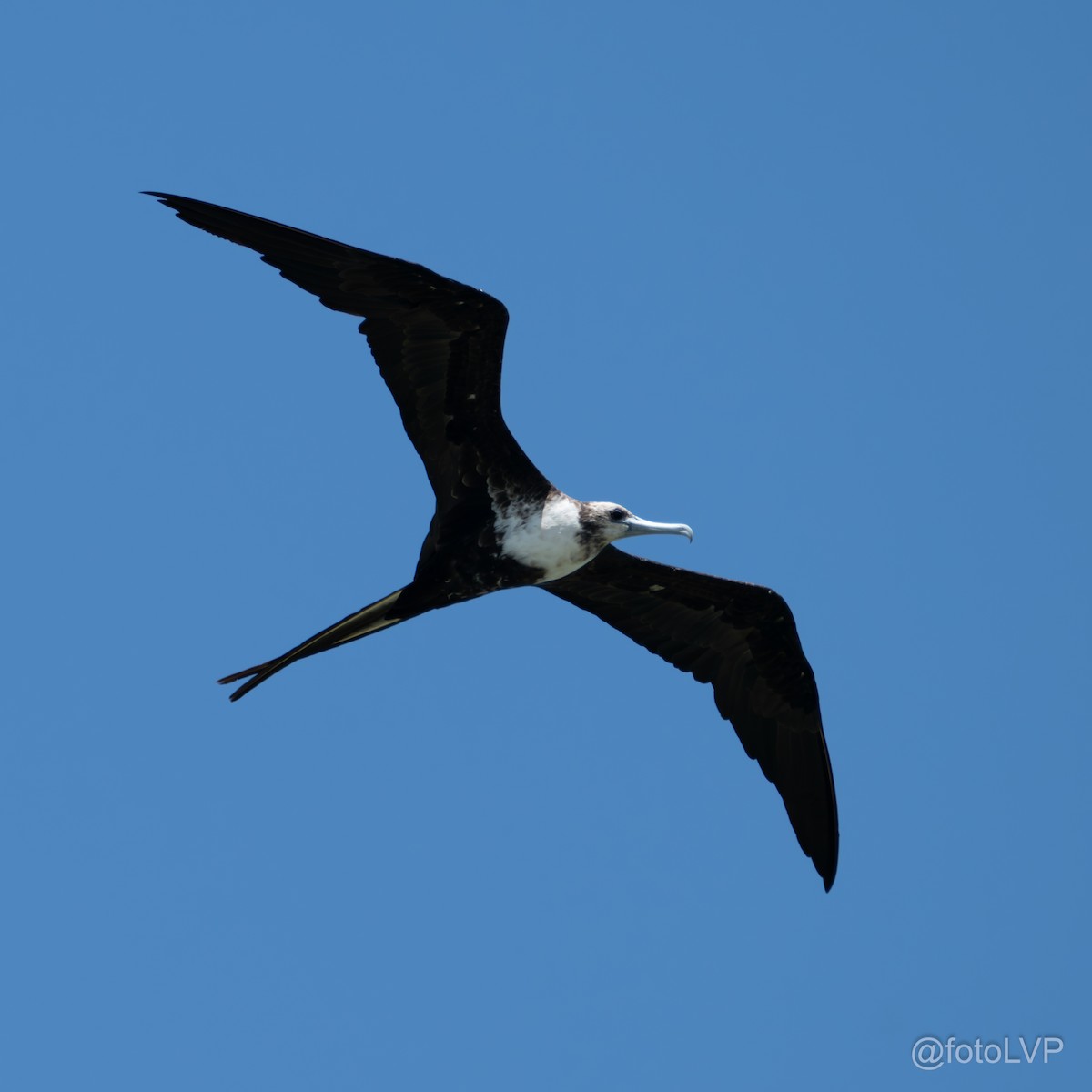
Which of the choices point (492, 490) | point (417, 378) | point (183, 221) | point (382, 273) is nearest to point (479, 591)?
point (492, 490)

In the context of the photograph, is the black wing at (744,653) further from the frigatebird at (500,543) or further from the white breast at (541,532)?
the white breast at (541,532)

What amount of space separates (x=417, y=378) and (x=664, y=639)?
1.81 m

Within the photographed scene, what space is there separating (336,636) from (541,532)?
0.90 m

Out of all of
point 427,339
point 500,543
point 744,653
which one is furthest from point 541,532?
point 744,653

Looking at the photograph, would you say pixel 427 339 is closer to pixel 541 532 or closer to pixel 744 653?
pixel 541 532

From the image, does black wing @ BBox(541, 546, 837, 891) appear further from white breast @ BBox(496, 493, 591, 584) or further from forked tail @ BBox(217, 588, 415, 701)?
forked tail @ BBox(217, 588, 415, 701)

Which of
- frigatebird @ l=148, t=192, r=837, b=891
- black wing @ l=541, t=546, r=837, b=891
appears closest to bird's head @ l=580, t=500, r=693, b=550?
frigatebird @ l=148, t=192, r=837, b=891

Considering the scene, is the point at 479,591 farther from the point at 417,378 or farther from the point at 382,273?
the point at 382,273

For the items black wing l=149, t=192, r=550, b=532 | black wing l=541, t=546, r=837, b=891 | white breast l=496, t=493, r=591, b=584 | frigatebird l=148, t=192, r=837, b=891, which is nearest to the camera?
black wing l=149, t=192, r=550, b=532

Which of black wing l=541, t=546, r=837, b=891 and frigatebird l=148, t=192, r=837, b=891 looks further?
black wing l=541, t=546, r=837, b=891

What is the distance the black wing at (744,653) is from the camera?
8000 mm

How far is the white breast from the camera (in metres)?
7.25

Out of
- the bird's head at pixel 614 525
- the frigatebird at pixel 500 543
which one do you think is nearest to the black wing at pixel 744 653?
the frigatebird at pixel 500 543

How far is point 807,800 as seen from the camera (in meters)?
8.21
